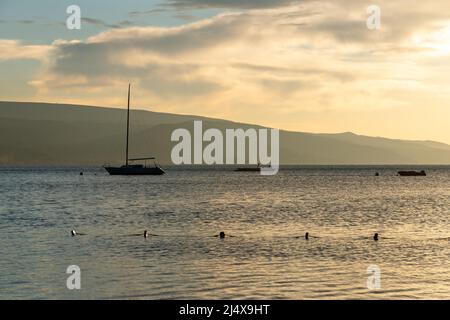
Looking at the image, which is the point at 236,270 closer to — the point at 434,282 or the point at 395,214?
the point at 434,282

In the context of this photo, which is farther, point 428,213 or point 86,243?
point 428,213

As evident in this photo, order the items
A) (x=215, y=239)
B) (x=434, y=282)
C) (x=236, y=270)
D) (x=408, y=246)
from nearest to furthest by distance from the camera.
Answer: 1. (x=434, y=282)
2. (x=236, y=270)
3. (x=408, y=246)
4. (x=215, y=239)

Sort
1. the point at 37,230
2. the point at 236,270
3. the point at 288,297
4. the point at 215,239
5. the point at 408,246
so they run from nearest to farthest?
the point at 288,297 < the point at 236,270 < the point at 408,246 < the point at 215,239 < the point at 37,230

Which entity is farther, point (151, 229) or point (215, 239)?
point (151, 229)

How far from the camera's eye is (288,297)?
29156 millimetres

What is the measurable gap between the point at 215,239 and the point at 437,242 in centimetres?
1618

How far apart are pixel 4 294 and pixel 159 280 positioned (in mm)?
7181

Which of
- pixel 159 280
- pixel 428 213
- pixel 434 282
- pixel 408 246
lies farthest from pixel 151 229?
pixel 428 213

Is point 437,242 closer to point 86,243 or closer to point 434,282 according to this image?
point 434,282

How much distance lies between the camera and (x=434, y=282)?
107ft

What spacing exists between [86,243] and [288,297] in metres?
23.5
